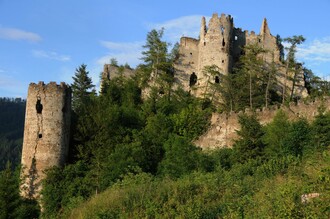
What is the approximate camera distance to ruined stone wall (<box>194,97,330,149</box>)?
28266 mm

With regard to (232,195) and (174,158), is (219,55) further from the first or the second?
(232,195)

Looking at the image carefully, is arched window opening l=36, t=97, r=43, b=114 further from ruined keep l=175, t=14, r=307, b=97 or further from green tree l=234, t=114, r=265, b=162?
ruined keep l=175, t=14, r=307, b=97

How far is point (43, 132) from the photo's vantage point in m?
28.3

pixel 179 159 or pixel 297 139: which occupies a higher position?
pixel 297 139

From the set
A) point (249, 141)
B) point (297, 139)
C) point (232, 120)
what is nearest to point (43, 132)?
point (232, 120)

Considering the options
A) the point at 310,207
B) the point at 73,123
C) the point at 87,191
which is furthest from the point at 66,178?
the point at 310,207

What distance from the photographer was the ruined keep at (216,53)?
39.4 meters

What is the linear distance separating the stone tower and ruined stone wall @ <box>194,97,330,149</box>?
7.97 metres

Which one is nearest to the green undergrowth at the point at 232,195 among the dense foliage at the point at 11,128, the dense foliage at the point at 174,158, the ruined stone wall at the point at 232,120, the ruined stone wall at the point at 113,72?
the dense foliage at the point at 174,158

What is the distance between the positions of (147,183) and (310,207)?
944cm

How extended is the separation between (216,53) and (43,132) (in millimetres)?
16158

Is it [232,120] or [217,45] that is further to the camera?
[217,45]

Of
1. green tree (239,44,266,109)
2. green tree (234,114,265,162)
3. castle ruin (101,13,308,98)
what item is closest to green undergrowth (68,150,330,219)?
green tree (234,114,265,162)

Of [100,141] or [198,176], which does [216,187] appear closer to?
[198,176]
